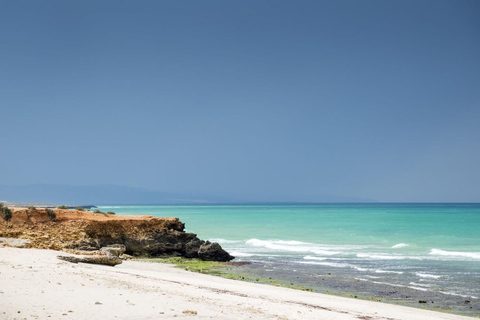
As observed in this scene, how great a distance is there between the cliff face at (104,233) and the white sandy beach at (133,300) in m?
8.17

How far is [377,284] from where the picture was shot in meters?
21.4

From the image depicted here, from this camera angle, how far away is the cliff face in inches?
1004

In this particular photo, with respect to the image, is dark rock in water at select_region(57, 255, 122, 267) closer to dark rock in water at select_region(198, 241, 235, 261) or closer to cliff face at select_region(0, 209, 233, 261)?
cliff face at select_region(0, 209, 233, 261)

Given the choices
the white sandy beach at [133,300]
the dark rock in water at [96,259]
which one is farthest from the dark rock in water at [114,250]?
the white sandy beach at [133,300]

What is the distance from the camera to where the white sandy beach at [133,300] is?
400 inches

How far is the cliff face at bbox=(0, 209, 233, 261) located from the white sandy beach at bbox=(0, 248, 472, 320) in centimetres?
817

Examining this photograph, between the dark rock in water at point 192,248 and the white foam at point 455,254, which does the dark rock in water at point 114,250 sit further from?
the white foam at point 455,254

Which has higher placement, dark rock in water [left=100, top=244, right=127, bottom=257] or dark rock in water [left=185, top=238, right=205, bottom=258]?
dark rock in water [left=100, top=244, right=127, bottom=257]

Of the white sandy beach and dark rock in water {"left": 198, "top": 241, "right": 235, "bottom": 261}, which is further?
dark rock in water {"left": 198, "top": 241, "right": 235, "bottom": 261}

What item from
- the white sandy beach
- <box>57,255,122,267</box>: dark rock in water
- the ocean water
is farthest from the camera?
the ocean water

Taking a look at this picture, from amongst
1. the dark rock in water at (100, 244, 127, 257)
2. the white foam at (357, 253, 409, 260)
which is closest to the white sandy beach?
the dark rock in water at (100, 244, 127, 257)

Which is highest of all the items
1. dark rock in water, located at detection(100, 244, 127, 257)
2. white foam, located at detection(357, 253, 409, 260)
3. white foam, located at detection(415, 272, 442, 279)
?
dark rock in water, located at detection(100, 244, 127, 257)

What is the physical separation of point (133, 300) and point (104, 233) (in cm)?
1745

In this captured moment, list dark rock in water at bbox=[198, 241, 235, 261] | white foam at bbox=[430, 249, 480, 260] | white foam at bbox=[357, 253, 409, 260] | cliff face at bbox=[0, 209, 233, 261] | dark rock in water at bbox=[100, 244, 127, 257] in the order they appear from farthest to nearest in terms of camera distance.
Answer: white foam at bbox=[430, 249, 480, 260], white foam at bbox=[357, 253, 409, 260], dark rock in water at bbox=[198, 241, 235, 261], cliff face at bbox=[0, 209, 233, 261], dark rock in water at bbox=[100, 244, 127, 257]
